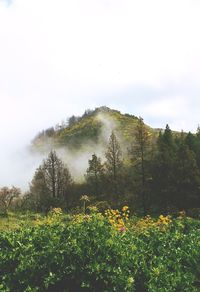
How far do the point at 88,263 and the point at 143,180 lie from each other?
164 ft

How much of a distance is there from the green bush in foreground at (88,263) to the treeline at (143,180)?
35.3 meters

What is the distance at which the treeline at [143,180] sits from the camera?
169 feet

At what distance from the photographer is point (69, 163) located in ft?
437

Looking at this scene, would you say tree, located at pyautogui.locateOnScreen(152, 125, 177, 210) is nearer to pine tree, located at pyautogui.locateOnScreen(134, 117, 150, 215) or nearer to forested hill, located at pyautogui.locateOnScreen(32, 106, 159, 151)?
pine tree, located at pyautogui.locateOnScreen(134, 117, 150, 215)

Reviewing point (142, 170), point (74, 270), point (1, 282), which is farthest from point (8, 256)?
point (142, 170)

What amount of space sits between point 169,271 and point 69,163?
12547cm

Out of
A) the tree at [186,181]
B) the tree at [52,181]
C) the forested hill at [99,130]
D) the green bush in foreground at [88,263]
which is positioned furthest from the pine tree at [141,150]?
the forested hill at [99,130]

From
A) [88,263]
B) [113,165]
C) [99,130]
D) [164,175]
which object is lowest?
[88,263]

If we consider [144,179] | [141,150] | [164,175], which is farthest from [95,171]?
[164,175]

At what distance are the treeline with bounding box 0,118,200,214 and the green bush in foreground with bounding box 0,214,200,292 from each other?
35.3 m

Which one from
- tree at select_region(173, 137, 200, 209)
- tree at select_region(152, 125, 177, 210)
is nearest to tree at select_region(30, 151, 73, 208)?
tree at select_region(152, 125, 177, 210)

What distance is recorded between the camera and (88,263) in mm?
7793

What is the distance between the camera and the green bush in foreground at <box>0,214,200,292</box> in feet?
25.0

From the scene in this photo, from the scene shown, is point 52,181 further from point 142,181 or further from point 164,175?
point 164,175
